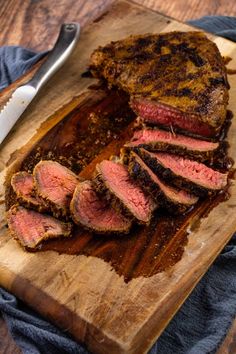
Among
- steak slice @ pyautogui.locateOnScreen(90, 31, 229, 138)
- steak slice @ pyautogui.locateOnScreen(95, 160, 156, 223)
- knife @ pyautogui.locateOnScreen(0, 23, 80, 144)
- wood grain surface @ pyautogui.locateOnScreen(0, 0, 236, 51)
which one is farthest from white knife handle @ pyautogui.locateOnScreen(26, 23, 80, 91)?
steak slice @ pyautogui.locateOnScreen(95, 160, 156, 223)

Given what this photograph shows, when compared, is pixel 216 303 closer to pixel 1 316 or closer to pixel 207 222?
pixel 207 222

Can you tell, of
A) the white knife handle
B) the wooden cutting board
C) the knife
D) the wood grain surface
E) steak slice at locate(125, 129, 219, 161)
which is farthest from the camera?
the wood grain surface

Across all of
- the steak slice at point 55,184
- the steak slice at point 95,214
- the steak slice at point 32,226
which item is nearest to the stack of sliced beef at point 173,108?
the steak slice at point 95,214

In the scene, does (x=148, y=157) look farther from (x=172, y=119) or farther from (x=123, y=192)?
(x=172, y=119)

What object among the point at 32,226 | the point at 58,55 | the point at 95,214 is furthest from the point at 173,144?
the point at 58,55

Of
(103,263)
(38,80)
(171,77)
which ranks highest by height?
(38,80)

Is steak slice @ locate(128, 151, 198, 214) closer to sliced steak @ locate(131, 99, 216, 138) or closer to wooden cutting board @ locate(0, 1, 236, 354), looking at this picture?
wooden cutting board @ locate(0, 1, 236, 354)

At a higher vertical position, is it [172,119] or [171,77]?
[171,77]

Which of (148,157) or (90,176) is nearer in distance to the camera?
(148,157)
